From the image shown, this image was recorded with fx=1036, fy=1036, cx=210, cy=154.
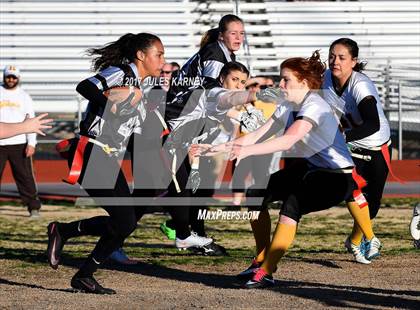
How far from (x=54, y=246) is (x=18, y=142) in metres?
5.74

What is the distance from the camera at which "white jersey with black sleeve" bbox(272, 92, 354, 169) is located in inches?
272

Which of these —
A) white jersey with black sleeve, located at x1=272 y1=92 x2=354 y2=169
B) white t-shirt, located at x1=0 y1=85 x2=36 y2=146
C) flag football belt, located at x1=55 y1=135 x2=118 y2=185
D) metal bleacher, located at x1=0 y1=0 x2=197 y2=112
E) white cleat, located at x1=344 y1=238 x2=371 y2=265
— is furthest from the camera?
metal bleacher, located at x1=0 y1=0 x2=197 y2=112

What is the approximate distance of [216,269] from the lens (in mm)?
8281

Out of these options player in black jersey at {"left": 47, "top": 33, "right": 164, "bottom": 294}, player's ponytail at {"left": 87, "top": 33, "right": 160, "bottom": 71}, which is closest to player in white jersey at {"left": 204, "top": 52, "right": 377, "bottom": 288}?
player in black jersey at {"left": 47, "top": 33, "right": 164, "bottom": 294}

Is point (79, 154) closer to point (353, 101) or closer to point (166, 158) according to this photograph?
point (166, 158)

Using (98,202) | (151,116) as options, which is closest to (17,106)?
(151,116)

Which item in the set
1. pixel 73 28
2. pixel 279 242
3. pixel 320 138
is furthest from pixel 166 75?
pixel 73 28

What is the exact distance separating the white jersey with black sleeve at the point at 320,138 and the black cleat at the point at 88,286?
1.64 metres

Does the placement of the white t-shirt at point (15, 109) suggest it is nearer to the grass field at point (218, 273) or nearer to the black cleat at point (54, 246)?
the grass field at point (218, 273)

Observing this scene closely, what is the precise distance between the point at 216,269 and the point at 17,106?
212 inches

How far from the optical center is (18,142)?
1296 cm

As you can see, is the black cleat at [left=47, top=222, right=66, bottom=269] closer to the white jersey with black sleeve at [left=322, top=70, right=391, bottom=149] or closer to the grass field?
the grass field

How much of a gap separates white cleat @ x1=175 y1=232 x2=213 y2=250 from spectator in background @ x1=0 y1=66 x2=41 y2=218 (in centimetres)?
426

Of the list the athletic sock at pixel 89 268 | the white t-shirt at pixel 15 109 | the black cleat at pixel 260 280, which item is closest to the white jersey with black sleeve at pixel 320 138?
the black cleat at pixel 260 280
